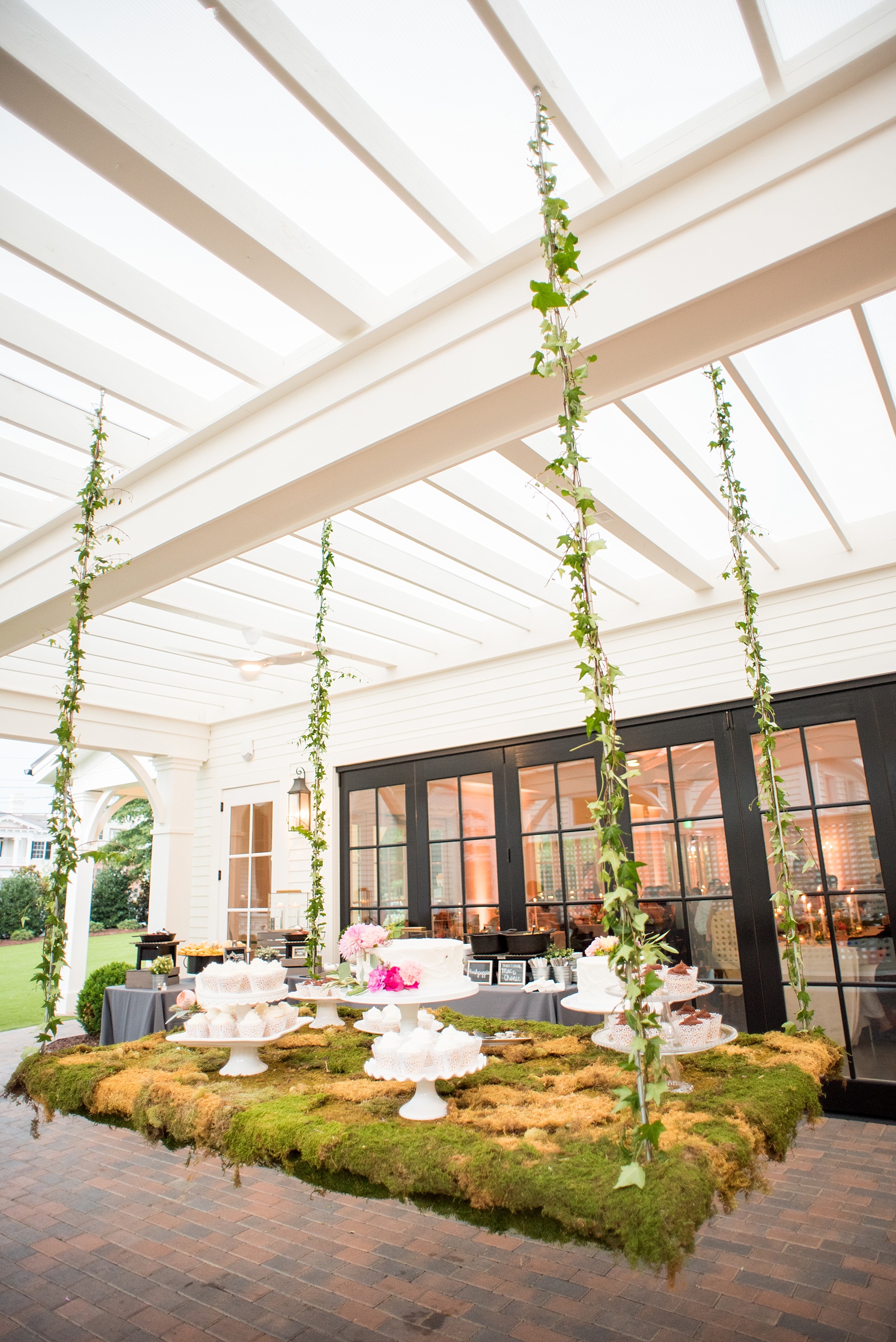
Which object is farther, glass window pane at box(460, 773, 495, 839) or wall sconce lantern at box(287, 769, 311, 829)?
glass window pane at box(460, 773, 495, 839)

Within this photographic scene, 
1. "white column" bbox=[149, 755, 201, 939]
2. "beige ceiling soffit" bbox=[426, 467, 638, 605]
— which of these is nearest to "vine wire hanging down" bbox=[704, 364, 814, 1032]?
"beige ceiling soffit" bbox=[426, 467, 638, 605]

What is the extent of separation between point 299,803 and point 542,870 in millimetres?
1863

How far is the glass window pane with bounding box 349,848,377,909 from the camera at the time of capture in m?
6.97

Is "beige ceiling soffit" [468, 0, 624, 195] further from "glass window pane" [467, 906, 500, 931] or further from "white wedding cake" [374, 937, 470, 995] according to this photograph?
"glass window pane" [467, 906, 500, 931]

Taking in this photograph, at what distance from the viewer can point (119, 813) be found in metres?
26.0

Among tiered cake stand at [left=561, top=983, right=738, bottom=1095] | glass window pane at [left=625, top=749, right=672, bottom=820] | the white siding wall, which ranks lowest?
tiered cake stand at [left=561, top=983, right=738, bottom=1095]

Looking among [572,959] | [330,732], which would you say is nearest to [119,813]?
[330,732]

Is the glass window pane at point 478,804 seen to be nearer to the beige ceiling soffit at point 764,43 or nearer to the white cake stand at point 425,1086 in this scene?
the white cake stand at point 425,1086

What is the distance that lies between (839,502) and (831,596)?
25.5 inches

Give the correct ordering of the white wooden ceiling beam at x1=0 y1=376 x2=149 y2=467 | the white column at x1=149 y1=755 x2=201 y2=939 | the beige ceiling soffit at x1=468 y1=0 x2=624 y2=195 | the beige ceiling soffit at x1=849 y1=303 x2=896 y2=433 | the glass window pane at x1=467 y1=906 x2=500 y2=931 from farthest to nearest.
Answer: the white column at x1=149 y1=755 x2=201 y2=939 → the glass window pane at x1=467 y1=906 x2=500 y2=931 → the white wooden ceiling beam at x1=0 y1=376 x2=149 y2=467 → the beige ceiling soffit at x1=849 y1=303 x2=896 y2=433 → the beige ceiling soffit at x1=468 y1=0 x2=624 y2=195

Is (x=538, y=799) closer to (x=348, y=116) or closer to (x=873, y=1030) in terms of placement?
(x=873, y=1030)

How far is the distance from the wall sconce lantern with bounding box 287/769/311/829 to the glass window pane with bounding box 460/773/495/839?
132 centimetres

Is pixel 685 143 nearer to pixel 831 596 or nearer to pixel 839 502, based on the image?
pixel 839 502

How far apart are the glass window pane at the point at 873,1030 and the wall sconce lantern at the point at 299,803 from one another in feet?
11.7
